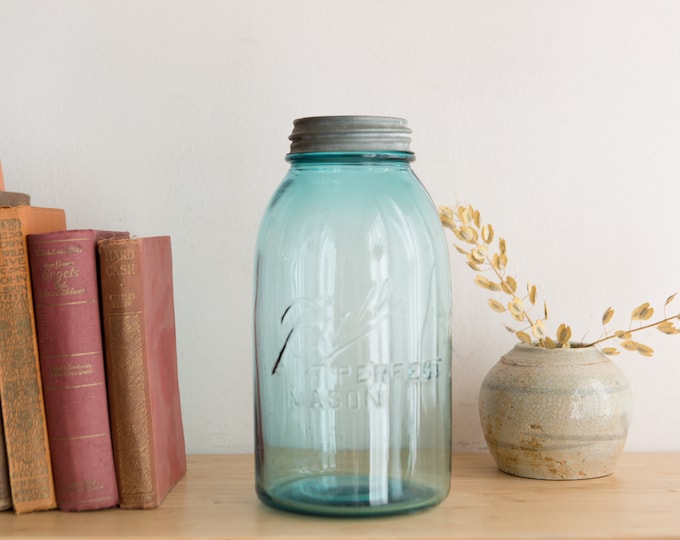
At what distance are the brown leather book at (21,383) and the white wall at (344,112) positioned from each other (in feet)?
0.83

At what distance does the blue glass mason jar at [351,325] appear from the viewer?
31.8 inches

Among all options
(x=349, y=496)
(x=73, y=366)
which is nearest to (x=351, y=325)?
(x=349, y=496)

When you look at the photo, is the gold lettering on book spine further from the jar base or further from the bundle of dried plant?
the bundle of dried plant

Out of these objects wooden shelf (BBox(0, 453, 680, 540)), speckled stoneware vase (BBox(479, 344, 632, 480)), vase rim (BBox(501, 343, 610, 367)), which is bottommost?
wooden shelf (BBox(0, 453, 680, 540))

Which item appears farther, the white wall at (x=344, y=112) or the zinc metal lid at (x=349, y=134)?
the white wall at (x=344, y=112)

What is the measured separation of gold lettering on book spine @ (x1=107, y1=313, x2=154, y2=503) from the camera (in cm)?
82

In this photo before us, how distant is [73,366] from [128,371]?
2.0 inches

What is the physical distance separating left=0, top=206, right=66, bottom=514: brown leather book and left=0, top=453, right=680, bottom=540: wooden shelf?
0.09ft

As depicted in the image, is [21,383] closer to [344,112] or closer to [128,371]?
[128,371]

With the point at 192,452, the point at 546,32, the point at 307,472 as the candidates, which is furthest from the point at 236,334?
the point at 546,32

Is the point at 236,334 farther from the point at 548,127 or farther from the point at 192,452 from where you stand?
the point at 548,127

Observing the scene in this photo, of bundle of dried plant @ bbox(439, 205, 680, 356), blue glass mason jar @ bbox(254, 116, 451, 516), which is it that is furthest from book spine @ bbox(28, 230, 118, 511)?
bundle of dried plant @ bbox(439, 205, 680, 356)

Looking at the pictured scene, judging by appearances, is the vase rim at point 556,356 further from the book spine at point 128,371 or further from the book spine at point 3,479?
the book spine at point 3,479

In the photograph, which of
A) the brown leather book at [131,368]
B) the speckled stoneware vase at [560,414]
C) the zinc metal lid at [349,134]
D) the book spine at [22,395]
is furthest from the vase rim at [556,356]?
the book spine at [22,395]
